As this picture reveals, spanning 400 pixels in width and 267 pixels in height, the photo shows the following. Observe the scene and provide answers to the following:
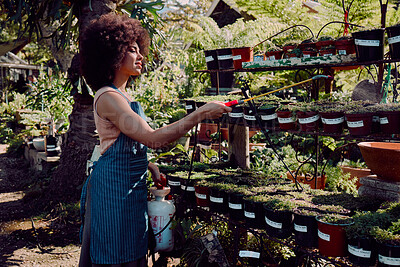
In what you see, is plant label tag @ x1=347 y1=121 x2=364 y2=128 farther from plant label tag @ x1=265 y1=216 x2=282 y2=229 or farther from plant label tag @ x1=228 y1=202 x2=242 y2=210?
plant label tag @ x1=228 y1=202 x2=242 y2=210

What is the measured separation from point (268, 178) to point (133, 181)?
1.29 meters

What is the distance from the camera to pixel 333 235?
6.29 ft

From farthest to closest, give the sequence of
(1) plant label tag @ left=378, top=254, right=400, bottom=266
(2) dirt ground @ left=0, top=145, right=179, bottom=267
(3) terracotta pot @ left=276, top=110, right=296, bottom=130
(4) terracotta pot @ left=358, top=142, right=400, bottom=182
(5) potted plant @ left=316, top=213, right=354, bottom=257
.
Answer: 1. (2) dirt ground @ left=0, top=145, right=179, bottom=267
2. (3) terracotta pot @ left=276, top=110, right=296, bottom=130
3. (4) terracotta pot @ left=358, top=142, right=400, bottom=182
4. (5) potted plant @ left=316, top=213, right=354, bottom=257
5. (1) plant label tag @ left=378, top=254, right=400, bottom=266

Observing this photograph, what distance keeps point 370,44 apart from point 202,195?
1.56 m

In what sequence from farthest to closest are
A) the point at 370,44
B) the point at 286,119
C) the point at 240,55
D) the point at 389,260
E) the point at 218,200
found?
1. the point at 240,55
2. the point at 218,200
3. the point at 286,119
4. the point at 370,44
5. the point at 389,260

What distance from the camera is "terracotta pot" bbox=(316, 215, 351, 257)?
→ 191 cm

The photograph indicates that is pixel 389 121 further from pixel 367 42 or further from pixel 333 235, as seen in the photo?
pixel 333 235

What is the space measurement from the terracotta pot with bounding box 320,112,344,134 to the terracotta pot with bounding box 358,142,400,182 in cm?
32

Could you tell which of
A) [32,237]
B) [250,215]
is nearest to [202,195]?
[250,215]

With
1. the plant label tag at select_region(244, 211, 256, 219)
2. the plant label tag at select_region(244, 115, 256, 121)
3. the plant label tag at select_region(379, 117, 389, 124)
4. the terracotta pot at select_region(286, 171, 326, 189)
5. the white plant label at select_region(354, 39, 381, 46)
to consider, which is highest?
the white plant label at select_region(354, 39, 381, 46)

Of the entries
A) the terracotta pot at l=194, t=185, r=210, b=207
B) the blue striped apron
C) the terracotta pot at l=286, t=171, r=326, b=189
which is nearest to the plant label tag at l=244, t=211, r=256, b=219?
the terracotta pot at l=194, t=185, r=210, b=207

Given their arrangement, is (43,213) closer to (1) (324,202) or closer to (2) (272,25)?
(1) (324,202)

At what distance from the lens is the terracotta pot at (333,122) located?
7.36 ft

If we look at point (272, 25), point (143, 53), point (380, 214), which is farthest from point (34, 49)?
point (380, 214)
